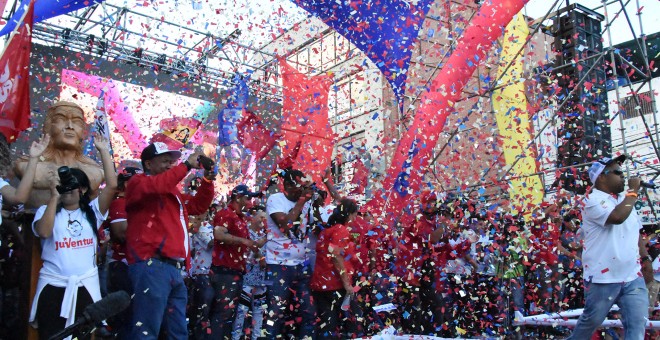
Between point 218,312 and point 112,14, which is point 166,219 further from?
point 112,14

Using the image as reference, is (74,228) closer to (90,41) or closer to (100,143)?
(100,143)

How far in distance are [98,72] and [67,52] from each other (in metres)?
0.58

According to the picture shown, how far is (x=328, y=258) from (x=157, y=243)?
1.72 m

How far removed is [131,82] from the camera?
10750 millimetres

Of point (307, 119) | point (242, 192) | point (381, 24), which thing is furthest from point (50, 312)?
point (307, 119)

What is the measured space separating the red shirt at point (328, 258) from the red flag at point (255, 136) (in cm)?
647

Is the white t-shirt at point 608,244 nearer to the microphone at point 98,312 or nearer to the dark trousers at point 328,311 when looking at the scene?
the dark trousers at point 328,311

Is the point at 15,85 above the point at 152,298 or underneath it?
above

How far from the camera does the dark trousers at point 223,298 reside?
5219mm

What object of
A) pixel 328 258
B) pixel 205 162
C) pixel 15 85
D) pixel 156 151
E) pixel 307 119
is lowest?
pixel 328 258

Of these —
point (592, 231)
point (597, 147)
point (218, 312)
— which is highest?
point (597, 147)

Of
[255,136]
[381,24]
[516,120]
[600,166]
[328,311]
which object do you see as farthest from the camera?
[255,136]

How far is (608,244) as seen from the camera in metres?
4.05

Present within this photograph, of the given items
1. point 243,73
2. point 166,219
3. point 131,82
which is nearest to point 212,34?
point 243,73
